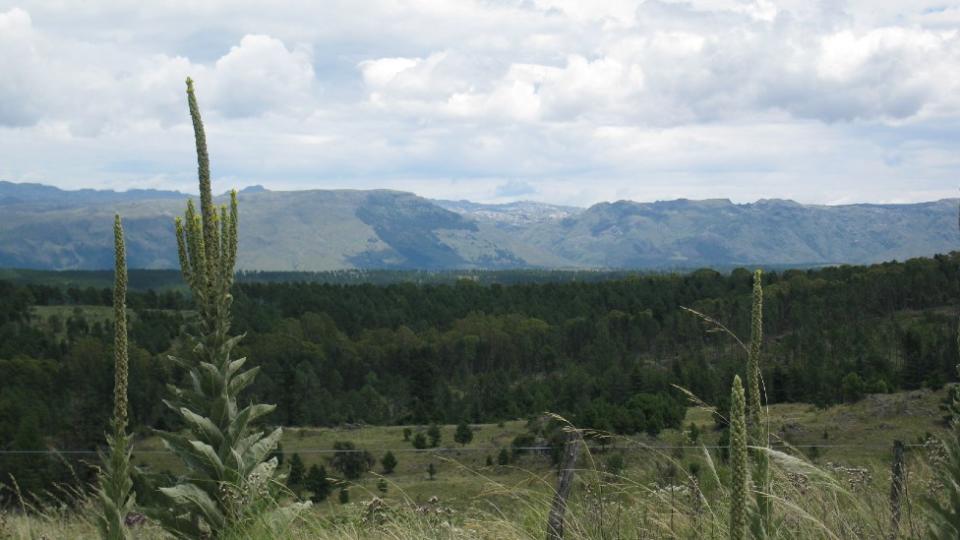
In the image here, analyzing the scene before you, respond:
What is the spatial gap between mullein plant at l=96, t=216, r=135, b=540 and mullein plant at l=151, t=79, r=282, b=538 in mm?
1072

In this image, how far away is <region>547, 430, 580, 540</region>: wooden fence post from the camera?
662 centimetres

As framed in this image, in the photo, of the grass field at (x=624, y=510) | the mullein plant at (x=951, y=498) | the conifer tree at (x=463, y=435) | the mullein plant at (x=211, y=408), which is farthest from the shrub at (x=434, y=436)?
the mullein plant at (x=951, y=498)

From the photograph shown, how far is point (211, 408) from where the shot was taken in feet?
25.9

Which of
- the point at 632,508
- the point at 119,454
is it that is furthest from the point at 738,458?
the point at 119,454

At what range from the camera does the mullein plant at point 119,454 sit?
624 centimetres

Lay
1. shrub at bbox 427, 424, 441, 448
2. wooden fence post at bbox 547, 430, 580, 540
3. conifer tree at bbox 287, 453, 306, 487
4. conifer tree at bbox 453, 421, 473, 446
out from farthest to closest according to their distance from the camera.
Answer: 1. conifer tree at bbox 453, 421, 473, 446
2. shrub at bbox 427, 424, 441, 448
3. conifer tree at bbox 287, 453, 306, 487
4. wooden fence post at bbox 547, 430, 580, 540

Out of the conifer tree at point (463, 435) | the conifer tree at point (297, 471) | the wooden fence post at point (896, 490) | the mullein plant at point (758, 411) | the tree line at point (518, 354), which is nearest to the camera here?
the mullein plant at point (758, 411)

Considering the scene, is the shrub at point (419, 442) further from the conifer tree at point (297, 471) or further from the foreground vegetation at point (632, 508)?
the foreground vegetation at point (632, 508)

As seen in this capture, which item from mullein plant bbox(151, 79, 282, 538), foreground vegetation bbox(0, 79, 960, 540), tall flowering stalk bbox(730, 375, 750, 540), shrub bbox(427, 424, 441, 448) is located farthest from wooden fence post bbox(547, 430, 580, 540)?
shrub bbox(427, 424, 441, 448)

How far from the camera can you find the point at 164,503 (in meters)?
7.89

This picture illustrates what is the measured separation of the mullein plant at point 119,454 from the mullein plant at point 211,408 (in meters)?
1.07

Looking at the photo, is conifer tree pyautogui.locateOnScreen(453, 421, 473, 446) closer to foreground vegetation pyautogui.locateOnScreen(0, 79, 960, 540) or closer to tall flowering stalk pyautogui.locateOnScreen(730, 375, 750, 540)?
foreground vegetation pyautogui.locateOnScreen(0, 79, 960, 540)

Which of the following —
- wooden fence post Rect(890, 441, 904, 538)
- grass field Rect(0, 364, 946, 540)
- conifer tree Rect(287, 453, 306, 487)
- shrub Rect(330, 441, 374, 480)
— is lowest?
shrub Rect(330, 441, 374, 480)

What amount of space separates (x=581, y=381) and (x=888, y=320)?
5569 centimetres
